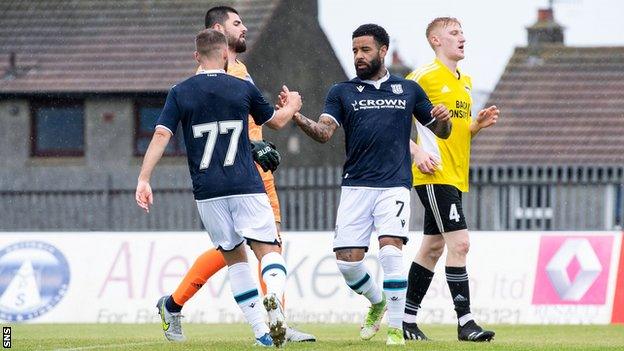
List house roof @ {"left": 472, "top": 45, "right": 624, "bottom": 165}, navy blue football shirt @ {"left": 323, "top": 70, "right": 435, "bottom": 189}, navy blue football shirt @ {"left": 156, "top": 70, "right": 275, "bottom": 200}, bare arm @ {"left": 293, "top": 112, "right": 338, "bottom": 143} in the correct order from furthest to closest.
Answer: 1. house roof @ {"left": 472, "top": 45, "right": 624, "bottom": 165}
2. navy blue football shirt @ {"left": 323, "top": 70, "right": 435, "bottom": 189}
3. bare arm @ {"left": 293, "top": 112, "right": 338, "bottom": 143}
4. navy blue football shirt @ {"left": 156, "top": 70, "right": 275, "bottom": 200}

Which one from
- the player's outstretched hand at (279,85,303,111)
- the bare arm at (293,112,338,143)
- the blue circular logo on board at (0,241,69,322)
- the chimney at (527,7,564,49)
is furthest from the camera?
the chimney at (527,7,564,49)

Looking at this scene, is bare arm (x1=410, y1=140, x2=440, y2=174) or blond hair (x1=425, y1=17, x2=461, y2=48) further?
blond hair (x1=425, y1=17, x2=461, y2=48)

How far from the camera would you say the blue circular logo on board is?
1805cm

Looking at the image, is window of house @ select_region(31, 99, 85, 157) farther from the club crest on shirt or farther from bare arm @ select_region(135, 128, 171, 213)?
bare arm @ select_region(135, 128, 171, 213)

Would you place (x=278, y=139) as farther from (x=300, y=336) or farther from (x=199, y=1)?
(x=300, y=336)

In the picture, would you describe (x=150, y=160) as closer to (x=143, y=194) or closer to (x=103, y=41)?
(x=143, y=194)

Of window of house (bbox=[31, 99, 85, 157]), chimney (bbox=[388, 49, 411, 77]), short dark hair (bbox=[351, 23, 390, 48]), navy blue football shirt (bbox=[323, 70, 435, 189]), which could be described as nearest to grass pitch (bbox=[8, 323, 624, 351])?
navy blue football shirt (bbox=[323, 70, 435, 189])

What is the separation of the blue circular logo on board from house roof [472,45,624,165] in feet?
61.7

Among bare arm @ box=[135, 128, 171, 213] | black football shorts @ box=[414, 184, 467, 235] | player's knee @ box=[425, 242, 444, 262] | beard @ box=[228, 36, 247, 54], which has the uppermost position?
beard @ box=[228, 36, 247, 54]

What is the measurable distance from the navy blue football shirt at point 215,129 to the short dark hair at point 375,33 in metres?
1.14

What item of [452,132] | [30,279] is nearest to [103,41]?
[30,279]

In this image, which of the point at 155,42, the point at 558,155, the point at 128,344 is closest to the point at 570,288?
the point at 128,344

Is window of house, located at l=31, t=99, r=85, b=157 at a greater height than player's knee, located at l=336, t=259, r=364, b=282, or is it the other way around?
window of house, located at l=31, t=99, r=85, b=157

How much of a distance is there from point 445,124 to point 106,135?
26.1 m
